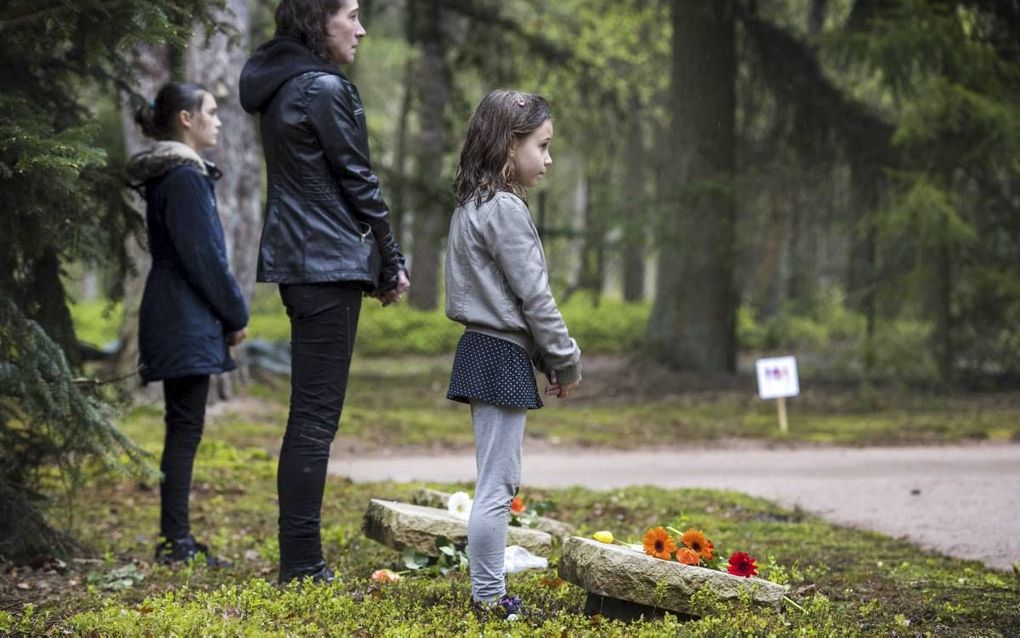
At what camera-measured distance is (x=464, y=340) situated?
4.14 metres

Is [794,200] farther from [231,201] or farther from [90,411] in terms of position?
[90,411]

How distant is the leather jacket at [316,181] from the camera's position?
15.1 ft

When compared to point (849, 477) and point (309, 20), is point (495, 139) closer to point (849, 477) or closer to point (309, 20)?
point (309, 20)

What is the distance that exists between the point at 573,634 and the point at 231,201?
8.67 meters

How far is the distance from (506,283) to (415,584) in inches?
48.7

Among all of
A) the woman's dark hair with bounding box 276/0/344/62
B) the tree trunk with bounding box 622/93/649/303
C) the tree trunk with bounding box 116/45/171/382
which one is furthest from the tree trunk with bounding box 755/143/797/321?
the woman's dark hair with bounding box 276/0/344/62

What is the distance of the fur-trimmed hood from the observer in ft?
18.2

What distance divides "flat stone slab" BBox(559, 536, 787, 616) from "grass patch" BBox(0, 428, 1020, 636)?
0.09m

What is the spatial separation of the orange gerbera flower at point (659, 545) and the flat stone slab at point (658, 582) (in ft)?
0.12

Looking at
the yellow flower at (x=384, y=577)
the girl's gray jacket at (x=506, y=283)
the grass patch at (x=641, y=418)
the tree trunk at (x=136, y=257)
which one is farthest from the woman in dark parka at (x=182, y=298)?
the tree trunk at (x=136, y=257)

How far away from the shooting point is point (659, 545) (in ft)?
13.5

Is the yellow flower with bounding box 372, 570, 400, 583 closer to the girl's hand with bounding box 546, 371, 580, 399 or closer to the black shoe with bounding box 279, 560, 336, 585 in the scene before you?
the black shoe with bounding box 279, 560, 336, 585

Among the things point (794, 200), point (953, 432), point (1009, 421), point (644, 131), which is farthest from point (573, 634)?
point (644, 131)

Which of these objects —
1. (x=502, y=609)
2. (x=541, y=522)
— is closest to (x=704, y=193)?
(x=541, y=522)
